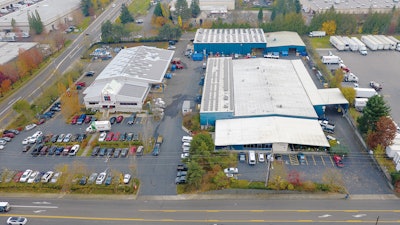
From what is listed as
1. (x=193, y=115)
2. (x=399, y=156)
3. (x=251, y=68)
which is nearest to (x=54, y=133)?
(x=193, y=115)

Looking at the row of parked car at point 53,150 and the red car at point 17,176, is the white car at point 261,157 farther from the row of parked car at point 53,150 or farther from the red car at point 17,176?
the red car at point 17,176

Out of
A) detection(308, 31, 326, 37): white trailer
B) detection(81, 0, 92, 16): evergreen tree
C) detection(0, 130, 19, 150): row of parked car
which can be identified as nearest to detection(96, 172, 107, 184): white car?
detection(0, 130, 19, 150): row of parked car

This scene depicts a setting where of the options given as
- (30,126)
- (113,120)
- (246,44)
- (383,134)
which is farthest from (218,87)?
(30,126)

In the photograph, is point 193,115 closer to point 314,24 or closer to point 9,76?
point 9,76

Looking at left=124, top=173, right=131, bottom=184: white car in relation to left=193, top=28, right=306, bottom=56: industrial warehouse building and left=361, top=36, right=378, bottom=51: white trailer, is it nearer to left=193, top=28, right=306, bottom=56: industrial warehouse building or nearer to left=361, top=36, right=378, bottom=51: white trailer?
left=193, top=28, right=306, bottom=56: industrial warehouse building

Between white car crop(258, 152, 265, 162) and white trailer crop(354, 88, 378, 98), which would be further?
white trailer crop(354, 88, 378, 98)

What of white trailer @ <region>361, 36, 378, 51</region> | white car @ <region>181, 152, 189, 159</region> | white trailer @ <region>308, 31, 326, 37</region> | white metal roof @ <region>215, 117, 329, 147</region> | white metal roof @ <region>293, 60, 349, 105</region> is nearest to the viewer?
white car @ <region>181, 152, 189, 159</region>

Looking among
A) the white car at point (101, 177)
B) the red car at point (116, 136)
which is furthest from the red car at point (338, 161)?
the red car at point (116, 136)
